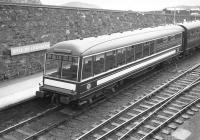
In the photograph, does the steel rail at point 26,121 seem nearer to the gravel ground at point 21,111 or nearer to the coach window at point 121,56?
the gravel ground at point 21,111

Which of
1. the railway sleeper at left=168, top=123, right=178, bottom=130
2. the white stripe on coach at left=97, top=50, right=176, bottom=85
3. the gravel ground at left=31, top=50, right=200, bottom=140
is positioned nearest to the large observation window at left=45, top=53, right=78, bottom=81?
the white stripe on coach at left=97, top=50, right=176, bottom=85

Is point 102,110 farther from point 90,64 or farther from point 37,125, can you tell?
point 37,125

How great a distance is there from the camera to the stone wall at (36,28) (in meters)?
15.1

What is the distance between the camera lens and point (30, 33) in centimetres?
1656

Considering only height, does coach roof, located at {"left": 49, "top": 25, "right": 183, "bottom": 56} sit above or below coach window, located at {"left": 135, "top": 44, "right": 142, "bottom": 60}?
above

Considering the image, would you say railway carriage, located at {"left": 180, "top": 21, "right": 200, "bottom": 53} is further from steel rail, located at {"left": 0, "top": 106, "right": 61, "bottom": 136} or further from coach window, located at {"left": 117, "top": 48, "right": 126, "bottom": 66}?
steel rail, located at {"left": 0, "top": 106, "right": 61, "bottom": 136}

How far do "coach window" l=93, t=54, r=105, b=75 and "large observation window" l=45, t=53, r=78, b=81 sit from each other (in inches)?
38.5

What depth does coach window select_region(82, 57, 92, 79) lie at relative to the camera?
36.6 feet

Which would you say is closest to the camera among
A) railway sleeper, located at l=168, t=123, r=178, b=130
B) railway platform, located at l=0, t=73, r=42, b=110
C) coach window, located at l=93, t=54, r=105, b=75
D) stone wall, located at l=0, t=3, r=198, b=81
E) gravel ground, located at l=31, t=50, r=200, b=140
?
gravel ground, located at l=31, t=50, r=200, b=140

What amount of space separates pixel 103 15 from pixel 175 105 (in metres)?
12.3

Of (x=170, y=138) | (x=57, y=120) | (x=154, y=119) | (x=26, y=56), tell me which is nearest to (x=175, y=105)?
(x=154, y=119)

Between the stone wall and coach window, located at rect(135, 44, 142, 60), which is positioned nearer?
coach window, located at rect(135, 44, 142, 60)

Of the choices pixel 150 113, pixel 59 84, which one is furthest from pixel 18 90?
pixel 150 113

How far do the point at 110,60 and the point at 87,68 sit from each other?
1.77m
